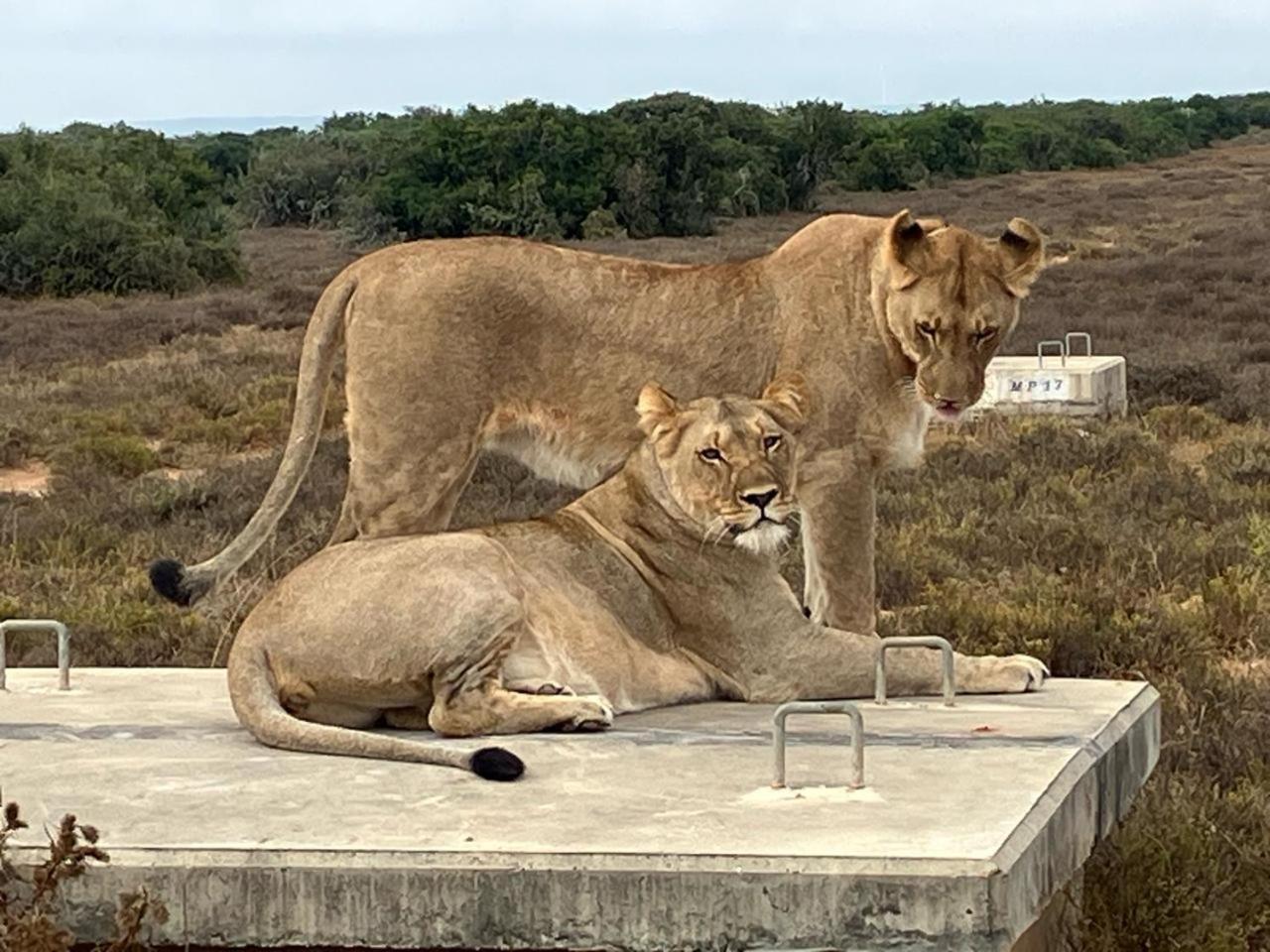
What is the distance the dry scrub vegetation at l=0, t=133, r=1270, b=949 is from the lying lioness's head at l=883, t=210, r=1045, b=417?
1.26 meters

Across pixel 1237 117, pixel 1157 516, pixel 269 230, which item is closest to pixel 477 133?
pixel 269 230

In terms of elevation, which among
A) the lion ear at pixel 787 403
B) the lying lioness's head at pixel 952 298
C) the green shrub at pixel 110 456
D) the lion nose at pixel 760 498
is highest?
the lying lioness's head at pixel 952 298

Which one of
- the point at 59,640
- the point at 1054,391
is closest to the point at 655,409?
the point at 59,640

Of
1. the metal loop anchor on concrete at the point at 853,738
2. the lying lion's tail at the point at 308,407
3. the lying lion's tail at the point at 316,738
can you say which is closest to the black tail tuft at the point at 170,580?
the lying lion's tail at the point at 308,407

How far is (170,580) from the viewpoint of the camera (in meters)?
6.19

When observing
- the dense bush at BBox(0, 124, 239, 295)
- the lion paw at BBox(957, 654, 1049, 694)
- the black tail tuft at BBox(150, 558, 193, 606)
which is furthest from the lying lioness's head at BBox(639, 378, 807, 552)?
the dense bush at BBox(0, 124, 239, 295)

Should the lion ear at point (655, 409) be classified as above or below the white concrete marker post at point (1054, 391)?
above

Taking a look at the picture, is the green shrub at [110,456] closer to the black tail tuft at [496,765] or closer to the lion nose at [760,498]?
the lion nose at [760,498]

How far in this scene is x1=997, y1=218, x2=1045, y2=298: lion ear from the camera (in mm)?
6371

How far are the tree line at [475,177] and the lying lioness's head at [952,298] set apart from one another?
35.5 m

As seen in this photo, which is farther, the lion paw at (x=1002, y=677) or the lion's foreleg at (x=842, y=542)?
the lion's foreleg at (x=842, y=542)

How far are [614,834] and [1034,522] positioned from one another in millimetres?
9100

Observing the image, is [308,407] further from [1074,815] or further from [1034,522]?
[1034,522]

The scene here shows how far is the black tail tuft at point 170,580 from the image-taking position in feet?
20.1
